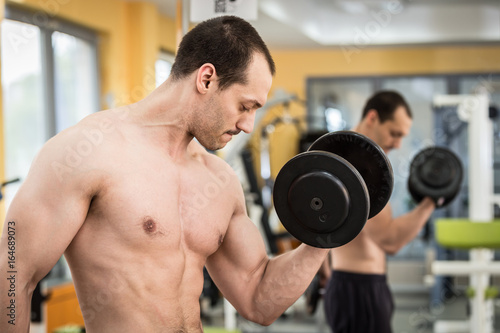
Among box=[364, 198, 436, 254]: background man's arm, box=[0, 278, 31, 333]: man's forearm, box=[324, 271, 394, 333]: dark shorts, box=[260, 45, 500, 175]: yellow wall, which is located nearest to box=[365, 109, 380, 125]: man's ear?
box=[364, 198, 436, 254]: background man's arm

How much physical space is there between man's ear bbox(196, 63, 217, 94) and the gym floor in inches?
157

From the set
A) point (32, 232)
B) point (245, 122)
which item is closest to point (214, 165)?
point (245, 122)

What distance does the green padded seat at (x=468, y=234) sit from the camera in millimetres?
3609

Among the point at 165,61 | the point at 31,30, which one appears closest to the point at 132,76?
the point at 165,61

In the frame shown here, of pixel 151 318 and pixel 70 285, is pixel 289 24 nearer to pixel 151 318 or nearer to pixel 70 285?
pixel 70 285

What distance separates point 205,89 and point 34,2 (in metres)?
3.23

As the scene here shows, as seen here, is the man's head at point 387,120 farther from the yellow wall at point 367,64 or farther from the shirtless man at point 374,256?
the yellow wall at point 367,64

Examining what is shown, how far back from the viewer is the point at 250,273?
4.63 feet

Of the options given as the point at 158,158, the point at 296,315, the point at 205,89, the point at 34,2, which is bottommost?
the point at 296,315

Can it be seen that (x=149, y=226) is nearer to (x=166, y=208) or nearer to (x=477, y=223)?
(x=166, y=208)

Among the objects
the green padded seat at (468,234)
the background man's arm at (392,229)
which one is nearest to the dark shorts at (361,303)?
the background man's arm at (392,229)

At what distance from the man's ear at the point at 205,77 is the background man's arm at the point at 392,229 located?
1359 mm

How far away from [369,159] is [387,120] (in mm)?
1166

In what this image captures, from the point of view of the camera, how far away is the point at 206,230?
132cm
